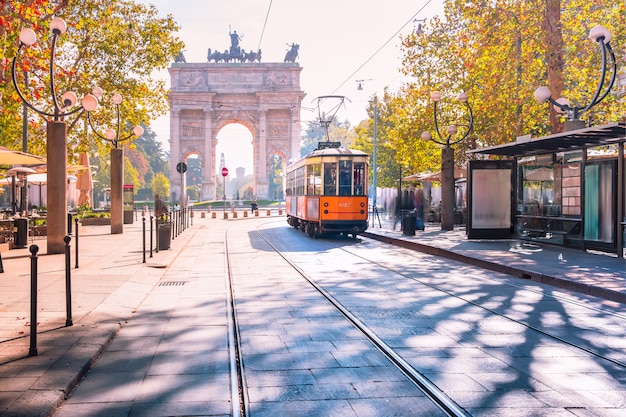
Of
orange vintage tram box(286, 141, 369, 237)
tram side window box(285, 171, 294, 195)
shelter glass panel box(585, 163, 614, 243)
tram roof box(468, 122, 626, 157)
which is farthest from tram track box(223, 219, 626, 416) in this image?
tram side window box(285, 171, 294, 195)

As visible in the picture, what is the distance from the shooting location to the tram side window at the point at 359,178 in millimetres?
23000

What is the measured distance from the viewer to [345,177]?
2291 cm

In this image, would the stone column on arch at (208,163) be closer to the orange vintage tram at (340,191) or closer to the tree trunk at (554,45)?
the orange vintage tram at (340,191)

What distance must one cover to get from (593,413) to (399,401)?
4.44 feet

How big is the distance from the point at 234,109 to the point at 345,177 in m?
58.1

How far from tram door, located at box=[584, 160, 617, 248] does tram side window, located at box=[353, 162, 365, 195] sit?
329 inches

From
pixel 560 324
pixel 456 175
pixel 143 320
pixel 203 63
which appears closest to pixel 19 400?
pixel 143 320

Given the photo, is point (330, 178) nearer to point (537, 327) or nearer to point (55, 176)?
point (55, 176)

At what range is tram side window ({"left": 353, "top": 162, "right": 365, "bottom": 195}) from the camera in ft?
Result: 75.5

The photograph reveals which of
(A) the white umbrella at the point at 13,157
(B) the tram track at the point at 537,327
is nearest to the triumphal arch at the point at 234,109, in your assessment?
(A) the white umbrella at the point at 13,157

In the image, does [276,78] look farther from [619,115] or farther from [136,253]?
[136,253]

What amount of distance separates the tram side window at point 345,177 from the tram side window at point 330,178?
21cm

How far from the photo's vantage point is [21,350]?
610 centimetres

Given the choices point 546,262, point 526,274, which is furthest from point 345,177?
point 526,274
